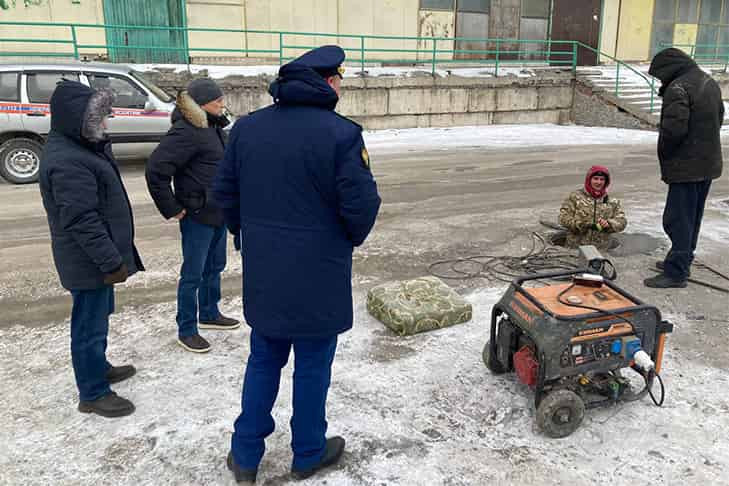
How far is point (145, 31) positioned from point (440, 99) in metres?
8.48

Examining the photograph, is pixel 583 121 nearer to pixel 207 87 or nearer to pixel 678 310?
pixel 678 310

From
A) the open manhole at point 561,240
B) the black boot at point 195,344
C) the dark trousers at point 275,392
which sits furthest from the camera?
the open manhole at point 561,240

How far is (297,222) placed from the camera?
2.54 m

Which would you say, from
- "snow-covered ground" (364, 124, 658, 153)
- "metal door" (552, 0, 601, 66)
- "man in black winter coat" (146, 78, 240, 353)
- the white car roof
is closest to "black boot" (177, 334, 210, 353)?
"man in black winter coat" (146, 78, 240, 353)

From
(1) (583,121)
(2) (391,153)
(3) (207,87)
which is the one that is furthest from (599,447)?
(1) (583,121)

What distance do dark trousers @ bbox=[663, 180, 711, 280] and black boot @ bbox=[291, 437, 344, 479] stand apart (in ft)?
12.2

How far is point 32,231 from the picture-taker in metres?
7.24

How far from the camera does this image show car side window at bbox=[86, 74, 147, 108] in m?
10.4

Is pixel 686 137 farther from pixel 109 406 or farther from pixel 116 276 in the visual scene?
pixel 109 406

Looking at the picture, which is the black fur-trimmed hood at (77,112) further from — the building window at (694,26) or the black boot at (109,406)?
the building window at (694,26)

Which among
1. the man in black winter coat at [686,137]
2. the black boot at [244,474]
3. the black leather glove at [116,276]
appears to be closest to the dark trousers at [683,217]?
the man in black winter coat at [686,137]

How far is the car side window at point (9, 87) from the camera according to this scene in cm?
984

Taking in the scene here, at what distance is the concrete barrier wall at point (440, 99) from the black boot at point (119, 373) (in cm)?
1168

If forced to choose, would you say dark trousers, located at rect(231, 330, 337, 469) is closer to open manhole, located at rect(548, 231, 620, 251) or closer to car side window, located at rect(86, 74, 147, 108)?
open manhole, located at rect(548, 231, 620, 251)
